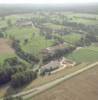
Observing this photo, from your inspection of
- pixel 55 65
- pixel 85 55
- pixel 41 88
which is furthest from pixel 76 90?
pixel 85 55

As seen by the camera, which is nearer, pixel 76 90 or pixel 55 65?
pixel 76 90

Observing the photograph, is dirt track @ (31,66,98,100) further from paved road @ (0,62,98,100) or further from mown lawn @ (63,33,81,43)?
mown lawn @ (63,33,81,43)

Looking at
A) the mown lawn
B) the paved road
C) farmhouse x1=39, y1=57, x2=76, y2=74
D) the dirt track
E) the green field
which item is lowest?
the mown lawn

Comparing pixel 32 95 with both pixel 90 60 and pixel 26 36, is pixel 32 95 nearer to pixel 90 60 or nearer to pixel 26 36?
pixel 90 60

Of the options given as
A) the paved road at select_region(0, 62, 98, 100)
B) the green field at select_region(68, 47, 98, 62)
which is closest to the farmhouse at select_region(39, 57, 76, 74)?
the green field at select_region(68, 47, 98, 62)

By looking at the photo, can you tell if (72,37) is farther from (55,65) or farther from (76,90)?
(76,90)

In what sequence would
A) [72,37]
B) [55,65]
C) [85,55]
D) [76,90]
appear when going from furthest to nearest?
[72,37] → [85,55] → [55,65] → [76,90]

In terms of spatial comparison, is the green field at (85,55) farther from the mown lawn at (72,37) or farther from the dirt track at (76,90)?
the dirt track at (76,90)

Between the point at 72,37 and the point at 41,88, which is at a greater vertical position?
the point at 41,88

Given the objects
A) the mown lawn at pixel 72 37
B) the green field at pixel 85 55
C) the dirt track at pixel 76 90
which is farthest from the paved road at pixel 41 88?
the mown lawn at pixel 72 37
